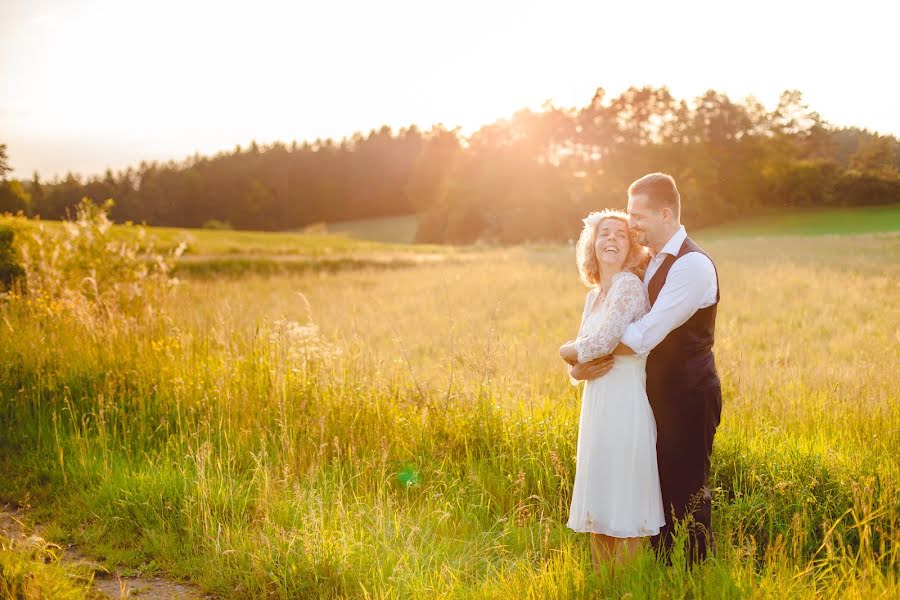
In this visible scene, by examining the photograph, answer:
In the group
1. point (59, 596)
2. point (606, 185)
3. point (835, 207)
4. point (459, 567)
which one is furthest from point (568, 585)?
point (606, 185)

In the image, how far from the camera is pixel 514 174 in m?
62.6

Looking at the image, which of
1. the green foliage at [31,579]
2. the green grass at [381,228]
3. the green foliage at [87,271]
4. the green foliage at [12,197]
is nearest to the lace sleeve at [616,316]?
the green foliage at [31,579]

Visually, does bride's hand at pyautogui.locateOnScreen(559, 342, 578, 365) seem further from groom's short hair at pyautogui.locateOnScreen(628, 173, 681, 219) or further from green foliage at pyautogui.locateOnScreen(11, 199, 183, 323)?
green foliage at pyautogui.locateOnScreen(11, 199, 183, 323)

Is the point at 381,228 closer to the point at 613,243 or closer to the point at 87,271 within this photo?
the point at 87,271

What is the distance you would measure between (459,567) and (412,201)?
7933cm

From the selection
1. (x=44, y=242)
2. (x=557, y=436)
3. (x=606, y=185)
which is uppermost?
(x=606, y=185)

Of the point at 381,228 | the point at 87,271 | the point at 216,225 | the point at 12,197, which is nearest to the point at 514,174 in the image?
the point at 381,228

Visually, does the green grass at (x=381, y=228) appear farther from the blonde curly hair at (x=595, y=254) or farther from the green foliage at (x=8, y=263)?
the blonde curly hair at (x=595, y=254)

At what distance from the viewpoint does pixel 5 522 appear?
4961mm

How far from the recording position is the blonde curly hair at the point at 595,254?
13.0ft

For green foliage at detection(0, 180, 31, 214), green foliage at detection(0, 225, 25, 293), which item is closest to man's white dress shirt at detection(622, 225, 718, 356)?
green foliage at detection(0, 225, 25, 293)

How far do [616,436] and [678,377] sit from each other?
0.48m

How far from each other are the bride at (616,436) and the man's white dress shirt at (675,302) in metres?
0.11

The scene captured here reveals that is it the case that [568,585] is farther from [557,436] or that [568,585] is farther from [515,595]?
[557,436]
